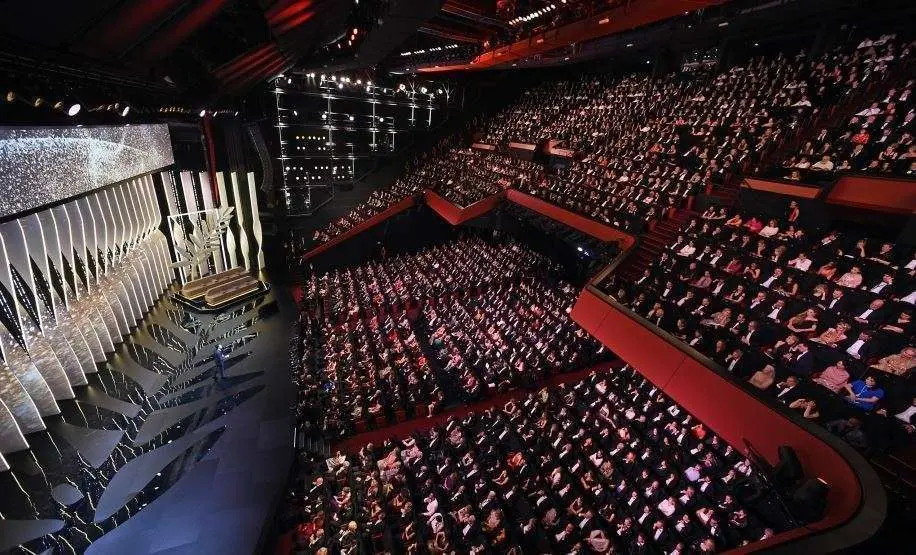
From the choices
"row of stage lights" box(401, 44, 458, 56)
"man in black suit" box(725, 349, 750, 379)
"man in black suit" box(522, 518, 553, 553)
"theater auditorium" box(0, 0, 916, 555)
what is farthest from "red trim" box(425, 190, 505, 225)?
"man in black suit" box(522, 518, 553, 553)

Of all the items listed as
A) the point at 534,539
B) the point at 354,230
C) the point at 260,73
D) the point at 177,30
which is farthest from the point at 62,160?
the point at 534,539

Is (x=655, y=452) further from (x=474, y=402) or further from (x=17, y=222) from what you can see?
(x=17, y=222)

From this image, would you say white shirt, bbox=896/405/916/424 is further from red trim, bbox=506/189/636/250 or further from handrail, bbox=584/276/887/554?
red trim, bbox=506/189/636/250

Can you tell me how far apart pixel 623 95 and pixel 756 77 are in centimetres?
430

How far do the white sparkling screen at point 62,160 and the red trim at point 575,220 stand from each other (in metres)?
8.84

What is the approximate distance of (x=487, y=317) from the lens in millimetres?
9289

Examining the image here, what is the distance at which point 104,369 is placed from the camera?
7.89 meters

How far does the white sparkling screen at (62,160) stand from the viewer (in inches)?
199

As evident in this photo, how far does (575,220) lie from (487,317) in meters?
2.90

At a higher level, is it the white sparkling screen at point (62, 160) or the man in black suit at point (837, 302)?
the white sparkling screen at point (62, 160)

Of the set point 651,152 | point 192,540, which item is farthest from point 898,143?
point 192,540

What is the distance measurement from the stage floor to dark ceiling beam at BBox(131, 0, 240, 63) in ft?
17.9

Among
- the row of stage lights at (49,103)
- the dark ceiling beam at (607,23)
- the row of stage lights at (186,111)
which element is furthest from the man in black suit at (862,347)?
the row of stage lights at (186,111)

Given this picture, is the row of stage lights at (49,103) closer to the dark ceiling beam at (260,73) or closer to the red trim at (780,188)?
the dark ceiling beam at (260,73)
